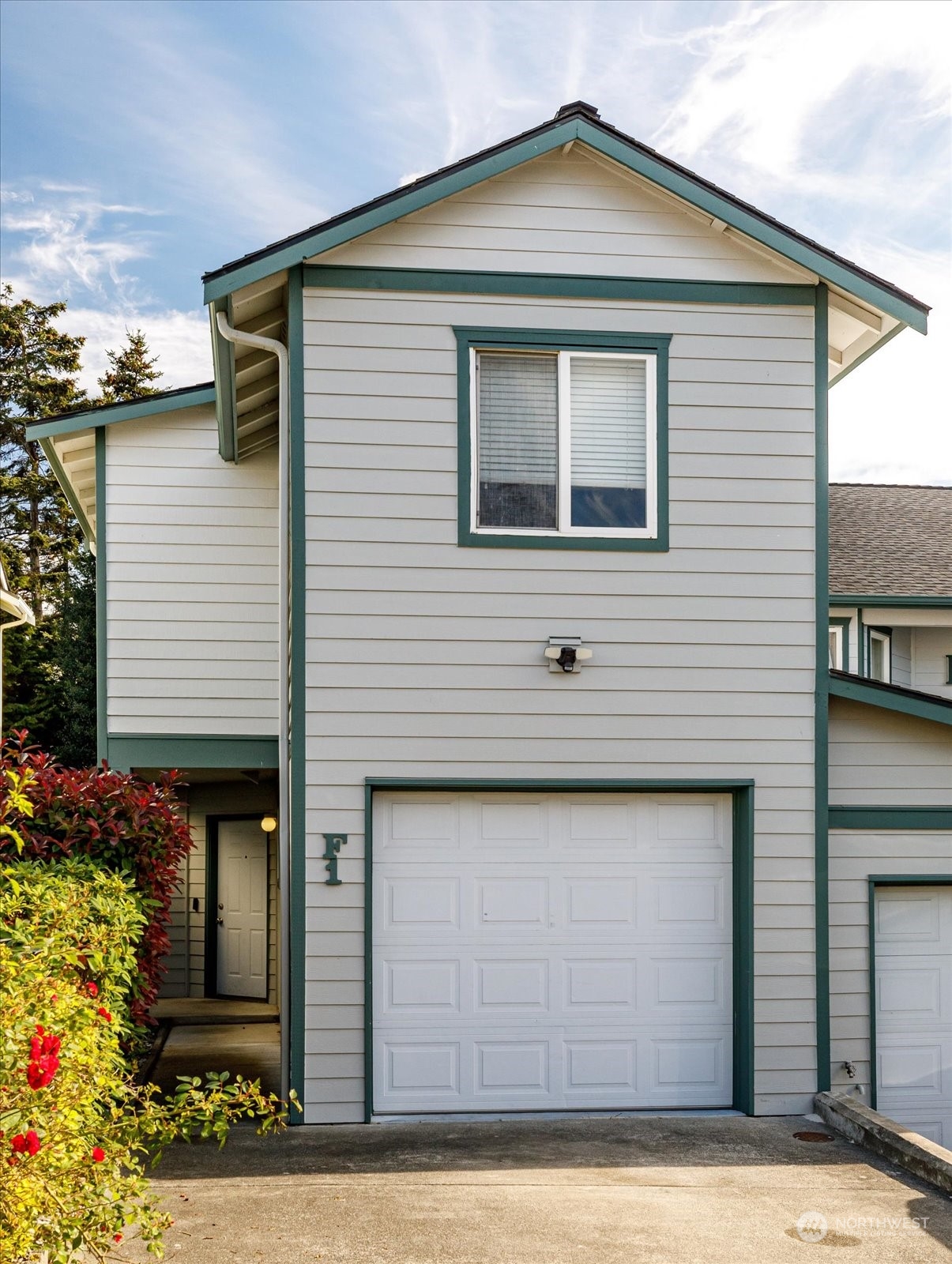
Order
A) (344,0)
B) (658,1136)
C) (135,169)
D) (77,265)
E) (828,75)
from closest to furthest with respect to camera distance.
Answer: (658,1136) → (344,0) → (828,75) → (135,169) → (77,265)

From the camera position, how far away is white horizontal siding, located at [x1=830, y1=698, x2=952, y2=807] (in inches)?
333

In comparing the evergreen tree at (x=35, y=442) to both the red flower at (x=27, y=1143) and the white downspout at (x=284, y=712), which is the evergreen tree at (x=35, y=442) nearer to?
the white downspout at (x=284, y=712)

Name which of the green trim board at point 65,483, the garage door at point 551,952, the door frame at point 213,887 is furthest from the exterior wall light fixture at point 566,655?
the door frame at point 213,887

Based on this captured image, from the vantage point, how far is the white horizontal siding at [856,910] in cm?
824

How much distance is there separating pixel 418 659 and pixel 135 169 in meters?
29.8

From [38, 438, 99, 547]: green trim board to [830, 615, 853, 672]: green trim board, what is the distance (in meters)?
8.58

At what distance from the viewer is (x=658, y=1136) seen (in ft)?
24.2

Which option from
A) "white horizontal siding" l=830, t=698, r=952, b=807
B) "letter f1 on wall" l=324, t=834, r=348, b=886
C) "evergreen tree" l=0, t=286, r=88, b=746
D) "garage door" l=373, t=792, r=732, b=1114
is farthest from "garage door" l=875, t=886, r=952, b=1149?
"evergreen tree" l=0, t=286, r=88, b=746

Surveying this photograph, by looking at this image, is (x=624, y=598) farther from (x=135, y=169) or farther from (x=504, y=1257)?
(x=135, y=169)

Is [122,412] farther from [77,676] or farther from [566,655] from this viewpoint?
[77,676]

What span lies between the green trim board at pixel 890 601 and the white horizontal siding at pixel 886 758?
6022mm

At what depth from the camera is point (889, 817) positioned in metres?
8.45

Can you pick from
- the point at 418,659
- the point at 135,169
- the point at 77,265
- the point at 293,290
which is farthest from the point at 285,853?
the point at 77,265

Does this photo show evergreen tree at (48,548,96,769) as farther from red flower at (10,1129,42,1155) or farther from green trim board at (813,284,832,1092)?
red flower at (10,1129,42,1155)
